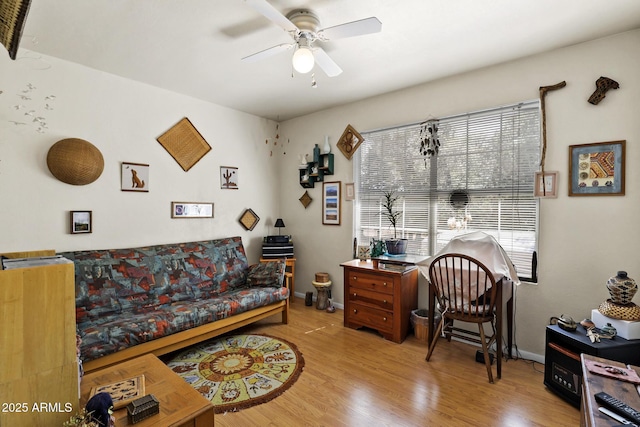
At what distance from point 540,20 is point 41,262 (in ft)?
10.3

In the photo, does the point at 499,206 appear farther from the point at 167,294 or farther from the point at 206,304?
the point at 167,294


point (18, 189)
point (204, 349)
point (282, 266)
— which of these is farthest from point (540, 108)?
point (18, 189)

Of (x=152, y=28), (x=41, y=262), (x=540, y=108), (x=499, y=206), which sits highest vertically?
(x=152, y=28)

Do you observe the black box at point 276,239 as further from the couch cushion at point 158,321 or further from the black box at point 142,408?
the black box at point 142,408

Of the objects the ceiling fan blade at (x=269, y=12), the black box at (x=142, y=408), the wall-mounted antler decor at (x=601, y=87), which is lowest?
the black box at (x=142, y=408)

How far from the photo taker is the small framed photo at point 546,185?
2549 millimetres

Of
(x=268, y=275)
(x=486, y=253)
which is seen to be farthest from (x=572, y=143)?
(x=268, y=275)

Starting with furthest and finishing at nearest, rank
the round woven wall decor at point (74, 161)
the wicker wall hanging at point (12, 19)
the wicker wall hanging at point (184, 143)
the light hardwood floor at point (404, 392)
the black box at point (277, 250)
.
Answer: the black box at point (277, 250), the wicker wall hanging at point (184, 143), the round woven wall decor at point (74, 161), the light hardwood floor at point (404, 392), the wicker wall hanging at point (12, 19)

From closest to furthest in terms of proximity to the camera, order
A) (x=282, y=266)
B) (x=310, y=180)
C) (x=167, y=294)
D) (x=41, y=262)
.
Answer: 1. (x=41, y=262)
2. (x=167, y=294)
3. (x=282, y=266)
4. (x=310, y=180)

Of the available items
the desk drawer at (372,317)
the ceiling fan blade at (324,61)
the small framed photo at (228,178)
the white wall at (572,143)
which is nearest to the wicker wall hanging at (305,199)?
the small framed photo at (228,178)

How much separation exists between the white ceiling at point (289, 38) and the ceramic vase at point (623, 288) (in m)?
1.79

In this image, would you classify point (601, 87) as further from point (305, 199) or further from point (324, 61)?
point (305, 199)

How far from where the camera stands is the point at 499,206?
9.39 feet

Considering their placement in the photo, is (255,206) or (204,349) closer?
(204,349)
